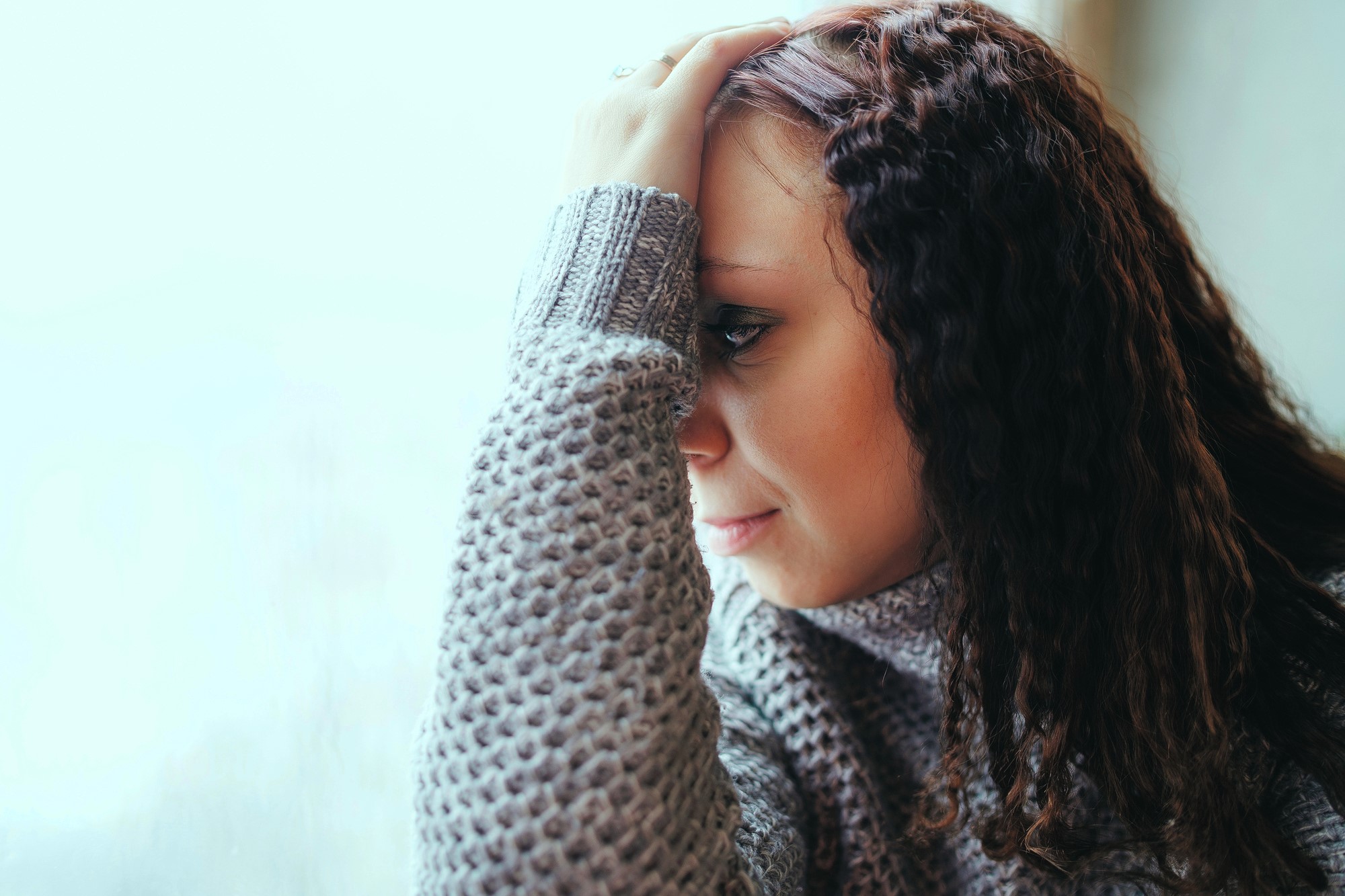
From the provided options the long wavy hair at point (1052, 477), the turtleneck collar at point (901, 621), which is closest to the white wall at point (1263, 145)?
the long wavy hair at point (1052, 477)

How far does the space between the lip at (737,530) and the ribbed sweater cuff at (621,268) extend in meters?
0.19

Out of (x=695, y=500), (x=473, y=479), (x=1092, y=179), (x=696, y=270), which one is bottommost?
(x=695, y=500)

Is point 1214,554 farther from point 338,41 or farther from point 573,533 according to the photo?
point 338,41

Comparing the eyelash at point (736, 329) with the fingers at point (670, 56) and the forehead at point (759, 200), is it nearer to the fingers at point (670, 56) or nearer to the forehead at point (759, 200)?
the forehead at point (759, 200)

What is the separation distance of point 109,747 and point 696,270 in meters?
0.59

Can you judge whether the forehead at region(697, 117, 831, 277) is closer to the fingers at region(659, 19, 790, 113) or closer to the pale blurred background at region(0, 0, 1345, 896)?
the fingers at region(659, 19, 790, 113)

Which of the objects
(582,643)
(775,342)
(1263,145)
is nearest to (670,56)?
(775,342)

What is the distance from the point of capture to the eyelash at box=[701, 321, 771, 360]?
76cm

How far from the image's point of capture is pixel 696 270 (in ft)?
2.48

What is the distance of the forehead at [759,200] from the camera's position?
73 cm

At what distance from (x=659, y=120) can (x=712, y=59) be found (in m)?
0.09

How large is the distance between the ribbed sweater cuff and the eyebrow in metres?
0.03

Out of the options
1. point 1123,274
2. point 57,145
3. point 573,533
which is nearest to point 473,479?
point 573,533

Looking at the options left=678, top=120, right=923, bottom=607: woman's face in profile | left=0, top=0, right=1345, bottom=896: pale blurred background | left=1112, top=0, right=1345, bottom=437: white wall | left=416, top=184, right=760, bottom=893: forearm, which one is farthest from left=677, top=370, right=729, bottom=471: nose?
left=1112, top=0, right=1345, bottom=437: white wall
